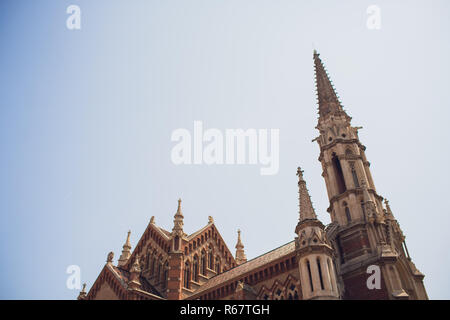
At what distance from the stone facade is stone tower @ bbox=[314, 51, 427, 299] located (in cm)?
7

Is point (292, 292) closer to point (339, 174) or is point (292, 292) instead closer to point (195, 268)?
point (339, 174)

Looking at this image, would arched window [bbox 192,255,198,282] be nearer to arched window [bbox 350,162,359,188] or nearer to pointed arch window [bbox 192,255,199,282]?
pointed arch window [bbox 192,255,199,282]

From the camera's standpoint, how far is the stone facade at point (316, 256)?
79.0 ft

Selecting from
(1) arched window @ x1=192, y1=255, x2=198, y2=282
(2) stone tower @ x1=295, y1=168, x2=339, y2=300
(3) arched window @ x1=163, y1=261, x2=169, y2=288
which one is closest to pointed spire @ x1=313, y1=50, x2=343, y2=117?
(2) stone tower @ x1=295, y1=168, x2=339, y2=300

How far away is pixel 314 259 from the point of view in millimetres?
23250

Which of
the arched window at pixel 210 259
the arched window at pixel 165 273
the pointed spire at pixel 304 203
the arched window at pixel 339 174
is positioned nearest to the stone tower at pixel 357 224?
the arched window at pixel 339 174

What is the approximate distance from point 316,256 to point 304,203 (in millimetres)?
4465

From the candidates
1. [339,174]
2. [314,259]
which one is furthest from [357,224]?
[314,259]

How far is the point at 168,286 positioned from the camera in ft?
105

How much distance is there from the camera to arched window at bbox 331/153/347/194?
106ft

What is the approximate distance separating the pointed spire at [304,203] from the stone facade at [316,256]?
7cm

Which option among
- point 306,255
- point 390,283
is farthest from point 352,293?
point 306,255
